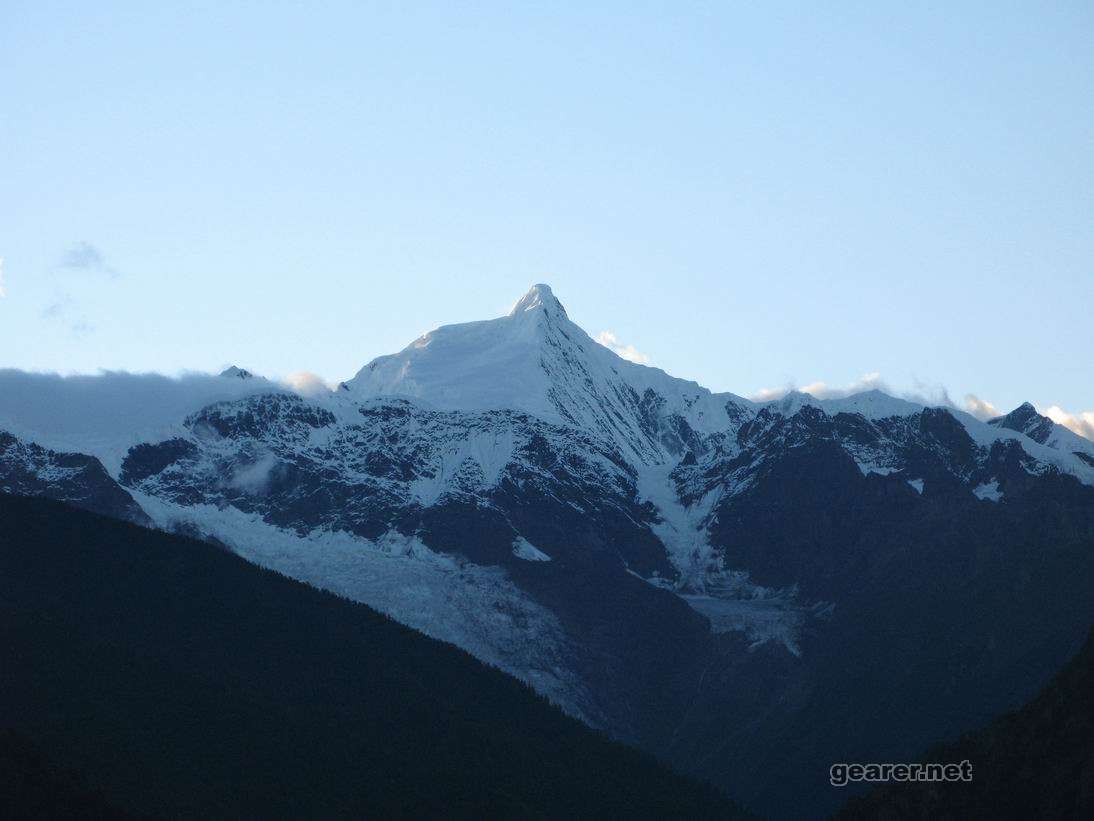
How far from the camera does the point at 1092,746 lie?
197750 millimetres

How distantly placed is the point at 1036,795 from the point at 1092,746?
210 inches

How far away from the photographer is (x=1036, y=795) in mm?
Answer: 198625
